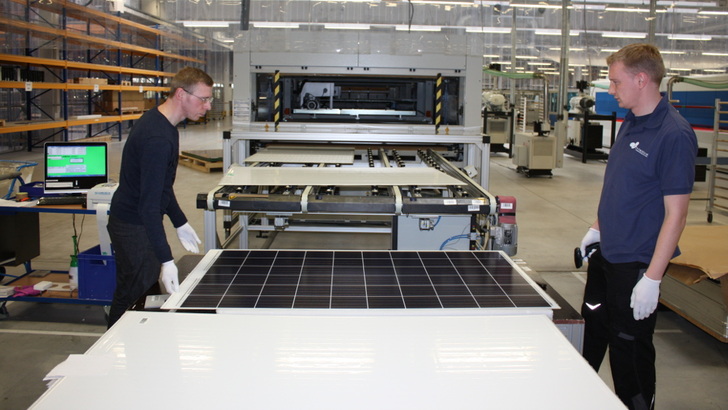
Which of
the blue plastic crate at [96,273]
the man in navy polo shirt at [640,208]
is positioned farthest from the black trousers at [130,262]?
the man in navy polo shirt at [640,208]

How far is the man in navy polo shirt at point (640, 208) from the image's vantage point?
7.60 feet

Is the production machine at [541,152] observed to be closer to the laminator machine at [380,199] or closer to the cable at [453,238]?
the laminator machine at [380,199]

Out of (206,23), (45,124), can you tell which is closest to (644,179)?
(45,124)

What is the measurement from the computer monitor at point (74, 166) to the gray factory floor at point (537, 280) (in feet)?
A: 3.23

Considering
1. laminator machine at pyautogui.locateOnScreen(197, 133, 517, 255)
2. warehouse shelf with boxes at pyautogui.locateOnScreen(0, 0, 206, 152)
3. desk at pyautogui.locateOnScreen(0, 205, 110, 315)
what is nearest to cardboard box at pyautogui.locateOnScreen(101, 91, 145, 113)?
warehouse shelf with boxes at pyautogui.locateOnScreen(0, 0, 206, 152)

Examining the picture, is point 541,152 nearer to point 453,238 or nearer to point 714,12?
point 453,238

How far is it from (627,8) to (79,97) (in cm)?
1650

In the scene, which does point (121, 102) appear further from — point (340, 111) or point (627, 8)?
point (627, 8)

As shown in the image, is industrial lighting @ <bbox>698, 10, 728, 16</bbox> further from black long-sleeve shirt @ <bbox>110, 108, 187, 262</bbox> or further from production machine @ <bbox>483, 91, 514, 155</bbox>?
black long-sleeve shirt @ <bbox>110, 108, 187, 262</bbox>

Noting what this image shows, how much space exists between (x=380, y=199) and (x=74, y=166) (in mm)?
2828

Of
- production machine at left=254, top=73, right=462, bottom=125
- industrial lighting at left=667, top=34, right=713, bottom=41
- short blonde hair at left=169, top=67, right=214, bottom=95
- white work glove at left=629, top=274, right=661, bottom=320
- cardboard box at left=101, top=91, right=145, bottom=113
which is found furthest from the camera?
industrial lighting at left=667, top=34, right=713, bottom=41

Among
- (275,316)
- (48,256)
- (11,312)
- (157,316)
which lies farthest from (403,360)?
(48,256)

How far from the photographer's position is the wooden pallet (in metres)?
11.7

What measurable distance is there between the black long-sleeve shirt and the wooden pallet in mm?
8840
